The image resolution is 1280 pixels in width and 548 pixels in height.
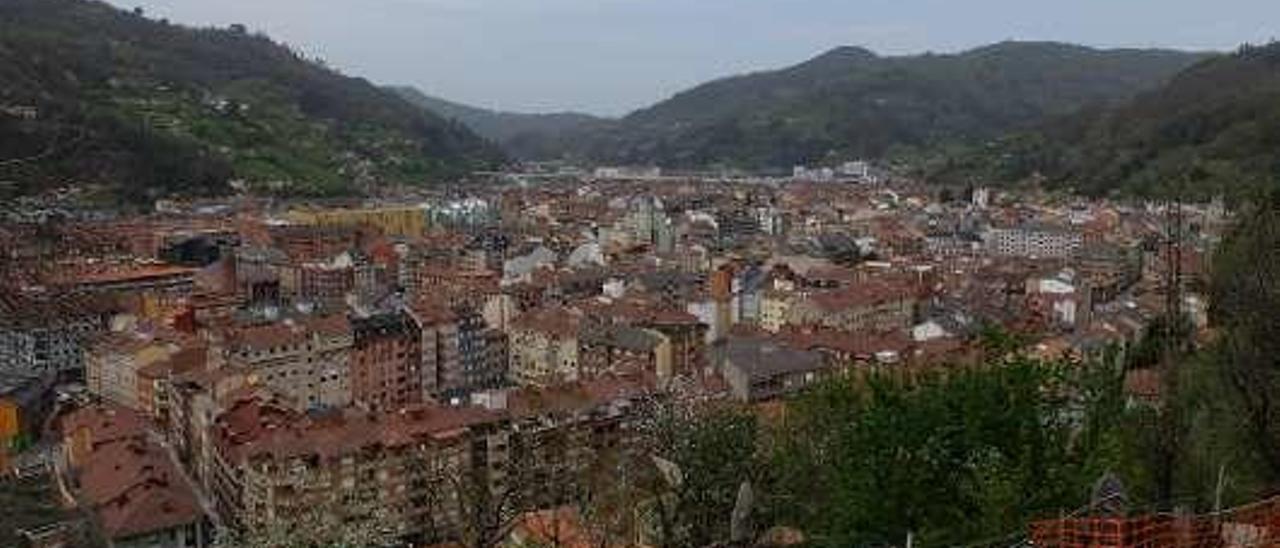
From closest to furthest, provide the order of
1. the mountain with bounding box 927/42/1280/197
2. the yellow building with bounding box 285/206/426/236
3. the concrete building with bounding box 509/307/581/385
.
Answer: the concrete building with bounding box 509/307/581/385 < the yellow building with bounding box 285/206/426/236 < the mountain with bounding box 927/42/1280/197

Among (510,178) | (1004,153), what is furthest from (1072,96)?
(510,178)

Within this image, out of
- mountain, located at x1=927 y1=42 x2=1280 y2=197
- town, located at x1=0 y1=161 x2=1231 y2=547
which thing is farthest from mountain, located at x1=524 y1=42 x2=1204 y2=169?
town, located at x1=0 y1=161 x2=1231 y2=547

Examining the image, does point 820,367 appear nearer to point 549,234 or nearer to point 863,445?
point 863,445

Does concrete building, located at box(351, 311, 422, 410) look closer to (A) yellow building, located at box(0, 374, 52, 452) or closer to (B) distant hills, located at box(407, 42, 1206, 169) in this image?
(A) yellow building, located at box(0, 374, 52, 452)

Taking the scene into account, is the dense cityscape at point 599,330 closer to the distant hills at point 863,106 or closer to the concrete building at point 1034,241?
the concrete building at point 1034,241

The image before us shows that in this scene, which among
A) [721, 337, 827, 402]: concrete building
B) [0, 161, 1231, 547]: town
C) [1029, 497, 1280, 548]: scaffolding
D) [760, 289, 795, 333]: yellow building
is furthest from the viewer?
[760, 289, 795, 333]: yellow building

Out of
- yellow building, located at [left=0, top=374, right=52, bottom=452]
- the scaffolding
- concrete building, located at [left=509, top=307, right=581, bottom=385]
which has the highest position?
the scaffolding

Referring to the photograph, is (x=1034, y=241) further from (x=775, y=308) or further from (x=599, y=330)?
(x=599, y=330)

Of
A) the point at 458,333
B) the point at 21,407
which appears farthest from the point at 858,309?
the point at 21,407
